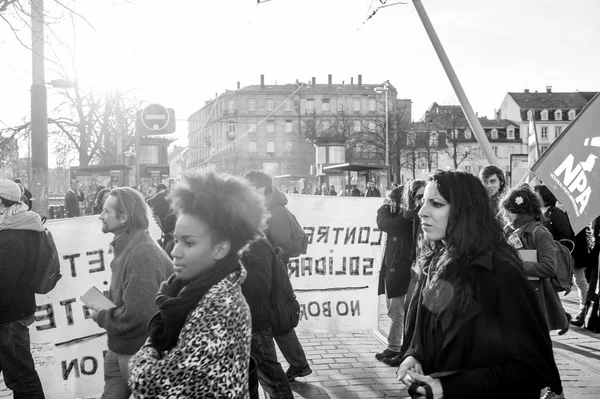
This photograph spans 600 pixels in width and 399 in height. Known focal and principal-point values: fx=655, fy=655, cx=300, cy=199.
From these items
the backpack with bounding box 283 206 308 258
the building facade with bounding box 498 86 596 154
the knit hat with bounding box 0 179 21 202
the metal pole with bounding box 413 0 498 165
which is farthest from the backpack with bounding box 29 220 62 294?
the building facade with bounding box 498 86 596 154

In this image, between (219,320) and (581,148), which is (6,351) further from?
(581,148)

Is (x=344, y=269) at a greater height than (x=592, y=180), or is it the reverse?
(x=592, y=180)

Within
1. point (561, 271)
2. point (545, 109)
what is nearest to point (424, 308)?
point (561, 271)

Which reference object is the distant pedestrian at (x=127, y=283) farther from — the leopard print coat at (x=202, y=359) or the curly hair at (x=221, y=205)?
the leopard print coat at (x=202, y=359)

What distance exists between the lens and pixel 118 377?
380 centimetres

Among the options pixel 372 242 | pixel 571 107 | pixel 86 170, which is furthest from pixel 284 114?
pixel 372 242

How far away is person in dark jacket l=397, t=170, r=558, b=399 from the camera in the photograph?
7.38 feet

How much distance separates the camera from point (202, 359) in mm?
2098

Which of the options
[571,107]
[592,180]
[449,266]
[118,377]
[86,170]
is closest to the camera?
[449,266]

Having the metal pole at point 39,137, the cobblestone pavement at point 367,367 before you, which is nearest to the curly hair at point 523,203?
the cobblestone pavement at point 367,367

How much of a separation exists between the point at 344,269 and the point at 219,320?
19.5 feet

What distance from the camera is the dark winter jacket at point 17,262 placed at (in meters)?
4.45

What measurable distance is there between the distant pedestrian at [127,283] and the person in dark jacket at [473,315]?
166cm

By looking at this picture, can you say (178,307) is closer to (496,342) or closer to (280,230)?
(496,342)
